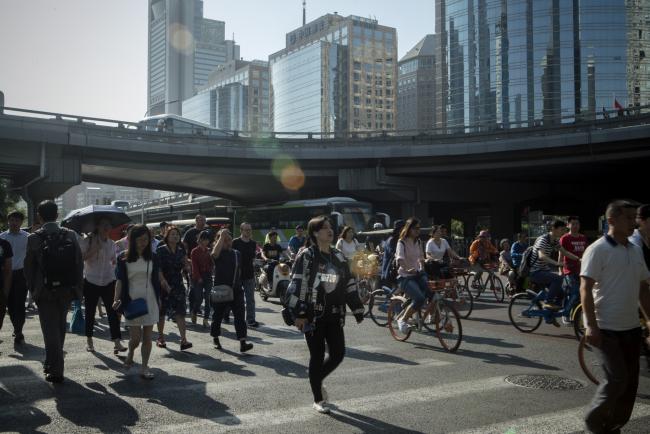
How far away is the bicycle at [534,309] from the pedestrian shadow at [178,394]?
19.2 ft

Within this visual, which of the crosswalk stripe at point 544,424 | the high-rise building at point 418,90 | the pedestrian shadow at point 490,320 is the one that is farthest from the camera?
the high-rise building at point 418,90

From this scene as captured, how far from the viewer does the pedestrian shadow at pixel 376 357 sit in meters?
7.97

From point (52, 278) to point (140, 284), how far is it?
0.99 metres

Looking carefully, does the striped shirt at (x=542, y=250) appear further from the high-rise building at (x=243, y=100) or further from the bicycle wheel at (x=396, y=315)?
the high-rise building at (x=243, y=100)

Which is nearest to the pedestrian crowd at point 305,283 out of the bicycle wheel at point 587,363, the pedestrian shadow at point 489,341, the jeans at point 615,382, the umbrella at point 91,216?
the jeans at point 615,382

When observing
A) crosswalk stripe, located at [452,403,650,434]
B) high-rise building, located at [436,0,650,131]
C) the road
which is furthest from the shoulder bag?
high-rise building, located at [436,0,650,131]

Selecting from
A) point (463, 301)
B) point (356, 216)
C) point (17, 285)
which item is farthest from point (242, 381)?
point (356, 216)

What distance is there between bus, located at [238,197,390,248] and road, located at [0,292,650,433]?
21243mm

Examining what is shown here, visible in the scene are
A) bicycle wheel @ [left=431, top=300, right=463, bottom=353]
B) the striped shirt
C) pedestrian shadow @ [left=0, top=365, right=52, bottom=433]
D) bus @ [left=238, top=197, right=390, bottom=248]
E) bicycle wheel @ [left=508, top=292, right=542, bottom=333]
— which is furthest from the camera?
bus @ [left=238, top=197, right=390, bottom=248]

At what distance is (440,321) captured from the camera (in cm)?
891

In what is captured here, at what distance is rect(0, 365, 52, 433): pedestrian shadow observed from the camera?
17.2ft

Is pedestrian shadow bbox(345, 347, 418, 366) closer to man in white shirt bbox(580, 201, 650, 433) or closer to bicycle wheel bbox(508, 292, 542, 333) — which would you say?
bicycle wheel bbox(508, 292, 542, 333)

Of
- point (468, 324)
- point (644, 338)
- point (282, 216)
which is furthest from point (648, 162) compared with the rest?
point (644, 338)

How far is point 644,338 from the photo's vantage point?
7.33m
